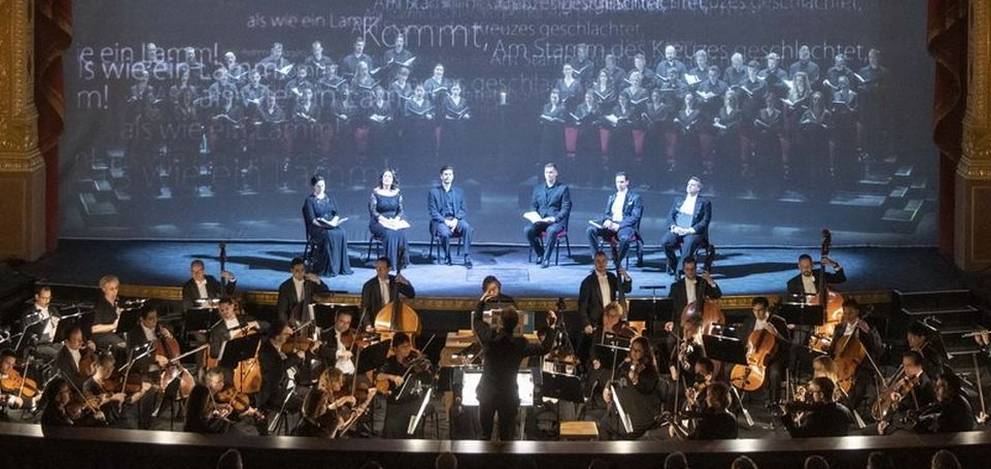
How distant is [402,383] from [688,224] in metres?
Answer: 5.99

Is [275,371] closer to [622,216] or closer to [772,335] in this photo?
[772,335]

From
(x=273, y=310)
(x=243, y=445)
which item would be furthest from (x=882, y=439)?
(x=273, y=310)

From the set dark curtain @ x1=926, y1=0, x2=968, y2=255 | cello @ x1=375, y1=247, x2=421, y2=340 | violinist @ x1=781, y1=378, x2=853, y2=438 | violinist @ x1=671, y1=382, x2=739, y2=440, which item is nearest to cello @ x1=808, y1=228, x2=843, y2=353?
violinist @ x1=781, y1=378, x2=853, y2=438

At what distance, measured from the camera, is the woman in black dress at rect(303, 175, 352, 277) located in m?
17.2

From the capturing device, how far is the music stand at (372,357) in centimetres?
1184

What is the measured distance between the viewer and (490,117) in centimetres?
1928

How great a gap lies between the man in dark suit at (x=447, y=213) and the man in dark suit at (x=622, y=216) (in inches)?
58.4

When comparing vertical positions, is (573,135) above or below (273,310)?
above

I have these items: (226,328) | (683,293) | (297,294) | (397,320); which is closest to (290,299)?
(297,294)

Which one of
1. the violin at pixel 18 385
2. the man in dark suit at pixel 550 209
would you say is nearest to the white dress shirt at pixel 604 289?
the man in dark suit at pixel 550 209

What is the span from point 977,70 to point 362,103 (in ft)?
22.5

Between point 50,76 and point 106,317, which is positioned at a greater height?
point 50,76

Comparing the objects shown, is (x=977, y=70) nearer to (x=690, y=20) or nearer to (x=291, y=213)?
(x=690, y=20)

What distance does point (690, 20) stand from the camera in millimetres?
18891
